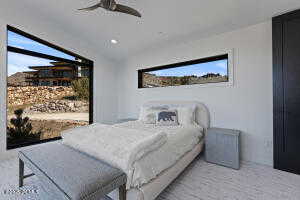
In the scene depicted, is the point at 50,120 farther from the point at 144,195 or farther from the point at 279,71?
the point at 279,71

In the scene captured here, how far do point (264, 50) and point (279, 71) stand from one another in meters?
0.46

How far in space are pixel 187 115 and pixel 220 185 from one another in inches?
52.2

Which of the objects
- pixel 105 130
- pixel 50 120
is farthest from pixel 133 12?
pixel 50 120

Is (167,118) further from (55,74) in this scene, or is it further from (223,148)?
(55,74)

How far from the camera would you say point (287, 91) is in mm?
2227

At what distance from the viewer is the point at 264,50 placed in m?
2.52

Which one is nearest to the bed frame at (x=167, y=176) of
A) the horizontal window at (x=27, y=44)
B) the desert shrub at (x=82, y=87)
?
the desert shrub at (x=82, y=87)

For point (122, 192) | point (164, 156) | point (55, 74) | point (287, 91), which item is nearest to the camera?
point (122, 192)

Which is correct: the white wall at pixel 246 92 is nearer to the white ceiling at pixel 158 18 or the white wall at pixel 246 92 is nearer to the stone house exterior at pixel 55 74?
the white ceiling at pixel 158 18

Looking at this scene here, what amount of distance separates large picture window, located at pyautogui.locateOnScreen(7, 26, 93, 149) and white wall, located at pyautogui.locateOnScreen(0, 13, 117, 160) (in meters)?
0.14

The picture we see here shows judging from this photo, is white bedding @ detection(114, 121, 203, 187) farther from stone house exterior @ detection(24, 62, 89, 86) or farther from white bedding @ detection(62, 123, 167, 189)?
stone house exterior @ detection(24, 62, 89, 86)

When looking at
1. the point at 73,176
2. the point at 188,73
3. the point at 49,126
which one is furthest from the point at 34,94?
the point at 188,73

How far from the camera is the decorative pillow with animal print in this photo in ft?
9.68

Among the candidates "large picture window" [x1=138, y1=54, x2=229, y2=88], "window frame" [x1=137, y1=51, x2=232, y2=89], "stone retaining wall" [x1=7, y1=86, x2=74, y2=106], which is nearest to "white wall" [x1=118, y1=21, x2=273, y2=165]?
"window frame" [x1=137, y1=51, x2=232, y2=89]
